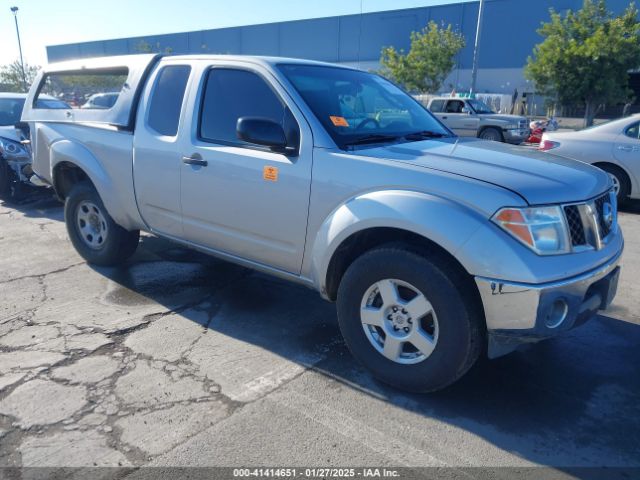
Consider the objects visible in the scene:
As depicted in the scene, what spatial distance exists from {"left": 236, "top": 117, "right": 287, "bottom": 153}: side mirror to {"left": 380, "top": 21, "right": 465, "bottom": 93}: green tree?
26.6 m

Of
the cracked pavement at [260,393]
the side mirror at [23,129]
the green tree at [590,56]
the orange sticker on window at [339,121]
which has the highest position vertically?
the green tree at [590,56]

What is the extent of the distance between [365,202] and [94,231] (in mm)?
3266

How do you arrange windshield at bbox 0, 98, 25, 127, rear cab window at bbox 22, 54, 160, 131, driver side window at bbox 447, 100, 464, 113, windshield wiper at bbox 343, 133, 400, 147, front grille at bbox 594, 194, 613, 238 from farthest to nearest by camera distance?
driver side window at bbox 447, 100, 464, 113, windshield at bbox 0, 98, 25, 127, rear cab window at bbox 22, 54, 160, 131, windshield wiper at bbox 343, 133, 400, 147, front grille at bbox 594, 194, 613, 238

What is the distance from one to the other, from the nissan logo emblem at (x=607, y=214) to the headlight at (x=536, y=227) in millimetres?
631

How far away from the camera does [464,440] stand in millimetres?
2609

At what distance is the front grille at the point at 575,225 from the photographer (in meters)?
2.70

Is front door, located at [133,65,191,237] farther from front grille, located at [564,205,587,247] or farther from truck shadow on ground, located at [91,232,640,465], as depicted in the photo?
front grille, located at [564,205,587,247]

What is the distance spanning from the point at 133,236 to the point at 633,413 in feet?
13.9

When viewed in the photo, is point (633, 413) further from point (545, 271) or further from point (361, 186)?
point (361, 186)

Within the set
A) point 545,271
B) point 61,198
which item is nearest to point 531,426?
point 545,271

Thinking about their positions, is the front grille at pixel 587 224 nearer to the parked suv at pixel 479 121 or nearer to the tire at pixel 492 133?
the parked suv at pixel 479 121

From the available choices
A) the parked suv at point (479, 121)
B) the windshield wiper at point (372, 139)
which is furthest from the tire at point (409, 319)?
the parked suv at point (479, 121)

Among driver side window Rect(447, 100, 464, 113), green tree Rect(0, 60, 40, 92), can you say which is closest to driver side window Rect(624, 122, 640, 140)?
driver side window Rect(447, 100, 464, 113)

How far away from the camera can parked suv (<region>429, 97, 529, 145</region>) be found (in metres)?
16.7
